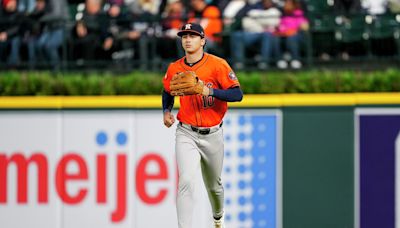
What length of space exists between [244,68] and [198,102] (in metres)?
2.82

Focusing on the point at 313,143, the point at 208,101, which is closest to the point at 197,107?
the point at 208,101

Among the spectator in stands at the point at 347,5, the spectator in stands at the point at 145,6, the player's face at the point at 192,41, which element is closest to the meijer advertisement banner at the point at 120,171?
the spectator in stands at the point at 145,6

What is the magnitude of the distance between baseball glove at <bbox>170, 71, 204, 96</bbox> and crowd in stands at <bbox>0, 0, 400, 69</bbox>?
3.20 meters

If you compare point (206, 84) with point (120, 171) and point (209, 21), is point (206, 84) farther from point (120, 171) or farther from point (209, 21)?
point (209, 21)

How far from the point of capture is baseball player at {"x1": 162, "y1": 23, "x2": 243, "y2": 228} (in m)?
6.91

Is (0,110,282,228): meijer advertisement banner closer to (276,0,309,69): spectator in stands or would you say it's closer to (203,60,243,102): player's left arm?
(276,0,309,69): spectator in stands

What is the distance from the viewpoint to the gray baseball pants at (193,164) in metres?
7.16

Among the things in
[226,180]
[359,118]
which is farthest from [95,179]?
[359,118]

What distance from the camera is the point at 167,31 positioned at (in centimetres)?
1016

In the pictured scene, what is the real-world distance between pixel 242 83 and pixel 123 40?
156 centimetres

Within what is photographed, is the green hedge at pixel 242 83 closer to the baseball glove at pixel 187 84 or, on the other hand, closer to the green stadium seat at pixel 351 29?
the green stadium seat at pixel 351 29

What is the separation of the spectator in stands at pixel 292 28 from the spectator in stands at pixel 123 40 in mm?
1549

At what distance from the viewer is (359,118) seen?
9.51m

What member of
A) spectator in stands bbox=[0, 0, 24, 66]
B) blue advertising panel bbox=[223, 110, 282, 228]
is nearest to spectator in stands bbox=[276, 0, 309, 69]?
blue advertising panel bbox=[223, 110, 282, 228]
